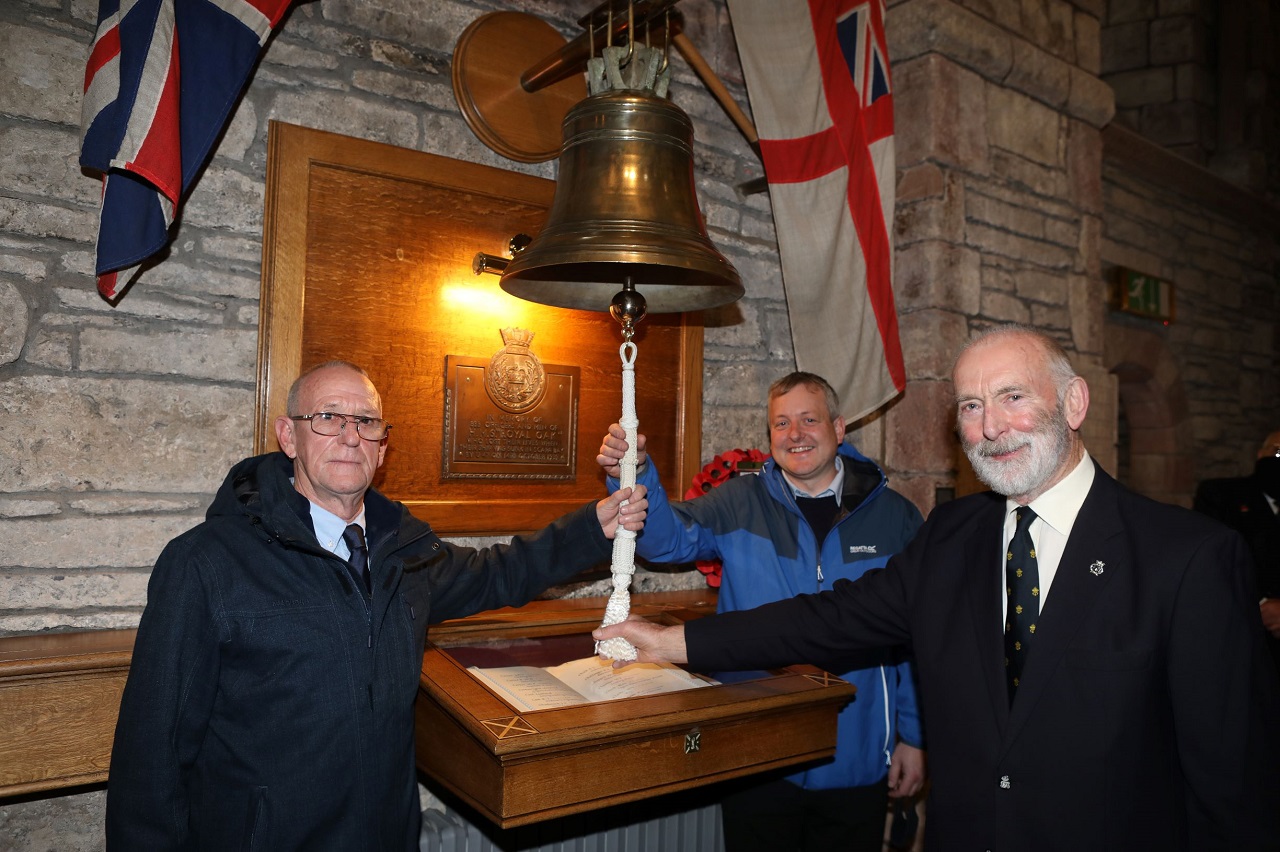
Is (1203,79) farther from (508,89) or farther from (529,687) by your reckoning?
(529,687)

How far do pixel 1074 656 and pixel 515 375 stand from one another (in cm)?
193

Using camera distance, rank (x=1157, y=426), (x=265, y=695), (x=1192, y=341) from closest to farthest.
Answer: (x=265, y=695)
(x=1157, y=426)
(x=1192, y=341)

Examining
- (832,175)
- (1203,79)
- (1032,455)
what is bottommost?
(1032,455)

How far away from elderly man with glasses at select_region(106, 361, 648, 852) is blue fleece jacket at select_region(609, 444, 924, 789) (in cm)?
77

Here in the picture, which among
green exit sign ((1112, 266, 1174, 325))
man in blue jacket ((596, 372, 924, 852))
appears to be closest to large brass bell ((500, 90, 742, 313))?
man in blue jacket ((596, 372, 924, 852))

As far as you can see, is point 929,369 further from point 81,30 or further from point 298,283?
point 81,30

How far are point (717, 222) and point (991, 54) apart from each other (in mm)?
1579

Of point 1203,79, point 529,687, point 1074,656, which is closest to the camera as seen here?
point 1074,656

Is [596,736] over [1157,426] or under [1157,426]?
under

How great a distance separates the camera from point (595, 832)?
304 cm

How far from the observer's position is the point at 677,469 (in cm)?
346

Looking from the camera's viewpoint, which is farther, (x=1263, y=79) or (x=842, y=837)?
(x=1263, y=79)

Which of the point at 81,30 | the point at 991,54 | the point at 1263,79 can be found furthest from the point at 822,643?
the point at 1263,79

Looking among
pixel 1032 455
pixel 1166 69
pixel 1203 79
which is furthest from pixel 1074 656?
pixel 1203 79
